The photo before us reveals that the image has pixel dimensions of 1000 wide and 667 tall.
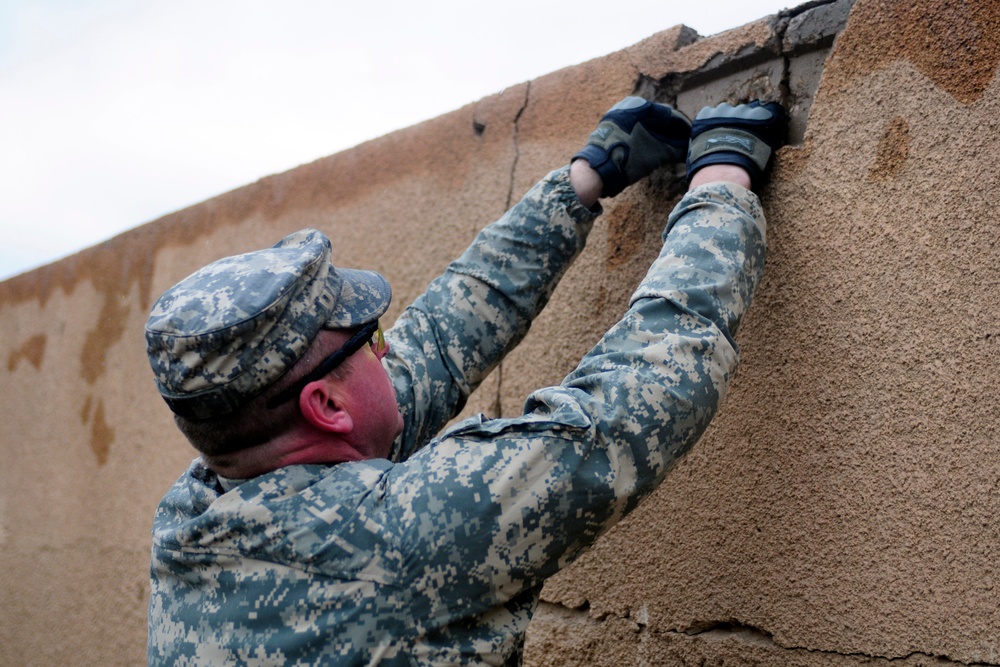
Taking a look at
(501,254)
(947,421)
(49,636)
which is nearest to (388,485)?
(501,254)

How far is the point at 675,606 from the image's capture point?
62.4 inches

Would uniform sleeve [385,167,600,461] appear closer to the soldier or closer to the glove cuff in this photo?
the glove cuff

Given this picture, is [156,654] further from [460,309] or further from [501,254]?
[501,254]

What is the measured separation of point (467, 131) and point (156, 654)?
4.34 feet

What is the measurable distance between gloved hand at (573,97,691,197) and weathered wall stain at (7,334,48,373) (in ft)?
9.35

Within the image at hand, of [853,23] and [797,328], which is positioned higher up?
[853,23]

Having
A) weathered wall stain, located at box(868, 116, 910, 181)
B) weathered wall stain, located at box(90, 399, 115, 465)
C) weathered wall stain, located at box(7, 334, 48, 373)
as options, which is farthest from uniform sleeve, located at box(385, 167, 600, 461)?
weathered wall stain, located at box(7, 334, 48, 373)

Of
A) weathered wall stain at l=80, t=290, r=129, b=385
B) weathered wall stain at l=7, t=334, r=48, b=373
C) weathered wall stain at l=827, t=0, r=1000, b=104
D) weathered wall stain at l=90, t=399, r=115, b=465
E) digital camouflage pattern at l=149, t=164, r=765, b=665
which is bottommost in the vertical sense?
weathered wall stain at l=90, t=399, r=115, b=465

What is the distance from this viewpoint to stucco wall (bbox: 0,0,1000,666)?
128cm

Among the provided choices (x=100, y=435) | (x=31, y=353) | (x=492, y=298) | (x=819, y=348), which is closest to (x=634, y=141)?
(x=492, y=298)

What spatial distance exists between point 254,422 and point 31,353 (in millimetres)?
2980

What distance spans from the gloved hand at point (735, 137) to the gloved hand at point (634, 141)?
0.08 meters

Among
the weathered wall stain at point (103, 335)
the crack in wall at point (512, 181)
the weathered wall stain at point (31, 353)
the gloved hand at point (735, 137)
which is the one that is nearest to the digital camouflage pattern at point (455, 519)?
the gloved hand at point (735, 137)

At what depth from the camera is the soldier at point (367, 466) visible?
113 centimetres
